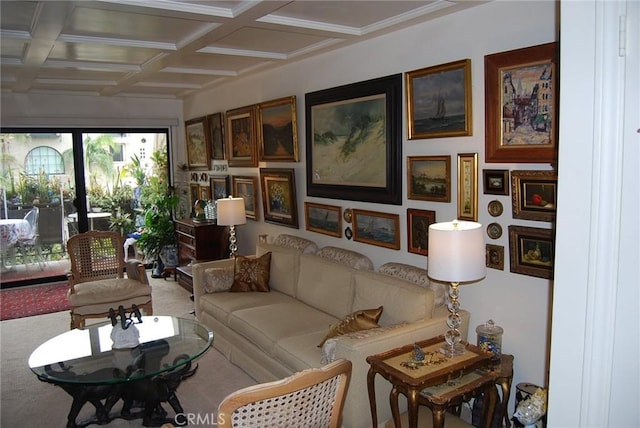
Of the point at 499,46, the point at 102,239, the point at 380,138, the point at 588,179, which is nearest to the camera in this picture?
the point at 588,179

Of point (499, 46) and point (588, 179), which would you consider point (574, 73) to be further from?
point (499, 46)

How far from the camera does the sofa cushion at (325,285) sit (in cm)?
412

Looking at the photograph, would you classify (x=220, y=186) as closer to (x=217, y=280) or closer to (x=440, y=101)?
(x=217, y=280)

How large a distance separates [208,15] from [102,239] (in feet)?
10.6

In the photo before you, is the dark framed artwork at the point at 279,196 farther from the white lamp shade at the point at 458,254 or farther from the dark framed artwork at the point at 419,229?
the white lamp shade at the point at 458,254

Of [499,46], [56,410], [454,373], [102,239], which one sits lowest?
[56,410]

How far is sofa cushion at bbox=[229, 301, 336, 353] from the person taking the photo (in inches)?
151

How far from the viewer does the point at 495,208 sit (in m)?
3.32

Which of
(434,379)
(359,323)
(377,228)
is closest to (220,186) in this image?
(377,228)

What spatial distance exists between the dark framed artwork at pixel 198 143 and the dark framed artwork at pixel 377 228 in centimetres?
353

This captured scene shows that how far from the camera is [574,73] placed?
48.1 inches

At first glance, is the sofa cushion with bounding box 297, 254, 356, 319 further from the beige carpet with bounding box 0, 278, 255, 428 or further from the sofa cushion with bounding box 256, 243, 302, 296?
the beige carpet with bounding box 0, 278, 255, 428

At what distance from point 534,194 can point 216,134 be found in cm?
496

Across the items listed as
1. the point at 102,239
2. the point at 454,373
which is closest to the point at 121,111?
the point at 102,239
